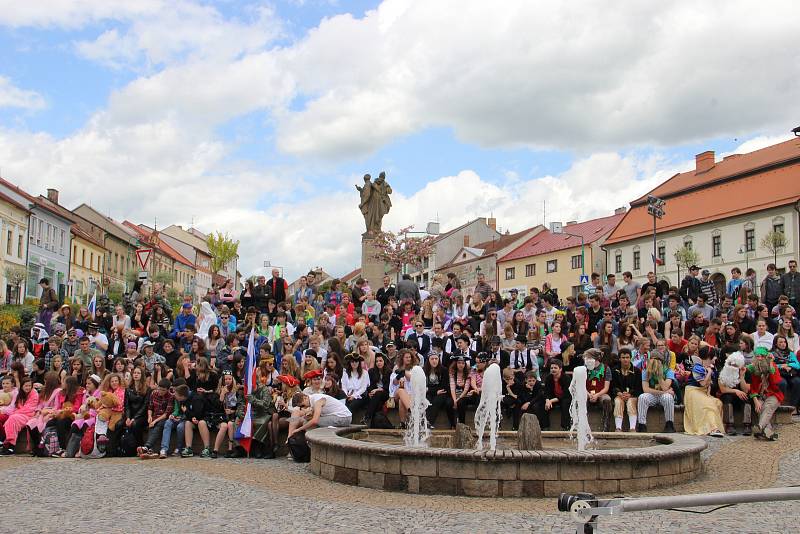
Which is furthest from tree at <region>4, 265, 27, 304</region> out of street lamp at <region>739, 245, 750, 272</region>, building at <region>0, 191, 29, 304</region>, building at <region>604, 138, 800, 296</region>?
street lamp at <region>739, 245, 750, 272</region>

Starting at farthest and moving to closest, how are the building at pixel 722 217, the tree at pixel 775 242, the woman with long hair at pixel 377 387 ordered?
the building at pixel 722 217 < the tree at pixel 775 242 < the woman with long hair at pixel 377 387

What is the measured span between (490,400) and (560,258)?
62.2 m

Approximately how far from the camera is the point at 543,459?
8.44 metres

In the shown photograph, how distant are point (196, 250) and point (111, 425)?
340ft

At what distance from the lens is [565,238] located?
244 feet

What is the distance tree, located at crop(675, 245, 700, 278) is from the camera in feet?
184

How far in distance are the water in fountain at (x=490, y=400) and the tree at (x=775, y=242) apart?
4175cm

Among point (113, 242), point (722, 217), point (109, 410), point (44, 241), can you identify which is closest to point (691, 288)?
point (109, 410)

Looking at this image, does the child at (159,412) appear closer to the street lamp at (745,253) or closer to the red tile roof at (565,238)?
the street lamp at (745,253)

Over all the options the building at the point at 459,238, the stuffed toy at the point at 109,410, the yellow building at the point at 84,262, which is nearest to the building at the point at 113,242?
the yellow building at the point at 84,262

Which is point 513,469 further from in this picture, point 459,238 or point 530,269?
Answer: point 459,238

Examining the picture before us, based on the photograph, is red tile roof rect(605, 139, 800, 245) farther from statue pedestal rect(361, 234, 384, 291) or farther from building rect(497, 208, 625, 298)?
statue pedestal rect(361, 234, 384, 291)

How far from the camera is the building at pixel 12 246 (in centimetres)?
5212

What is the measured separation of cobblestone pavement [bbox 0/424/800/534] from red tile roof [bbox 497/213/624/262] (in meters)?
62.5
